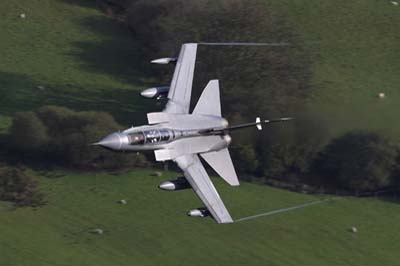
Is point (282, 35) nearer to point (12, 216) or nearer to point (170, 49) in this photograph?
point (170, 49)

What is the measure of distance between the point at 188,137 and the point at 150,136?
3.41 metres

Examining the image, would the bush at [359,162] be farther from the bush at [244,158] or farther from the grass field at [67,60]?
the grass field at [67,60]

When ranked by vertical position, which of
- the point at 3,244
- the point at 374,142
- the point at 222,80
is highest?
the point at 222,80

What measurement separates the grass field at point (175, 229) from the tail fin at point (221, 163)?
1228cm

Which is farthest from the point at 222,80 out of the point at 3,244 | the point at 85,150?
the point at 3,244

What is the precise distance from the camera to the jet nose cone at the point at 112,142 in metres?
60.6

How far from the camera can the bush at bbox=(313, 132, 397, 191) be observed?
299ft

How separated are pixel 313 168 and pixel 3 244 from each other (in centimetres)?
2848

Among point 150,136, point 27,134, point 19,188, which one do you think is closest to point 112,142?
point 150,136

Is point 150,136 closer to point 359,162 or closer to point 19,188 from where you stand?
point 19,188

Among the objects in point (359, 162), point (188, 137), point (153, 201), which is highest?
point (188, 137)

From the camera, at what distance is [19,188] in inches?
3300

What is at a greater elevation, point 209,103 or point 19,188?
point 209,103

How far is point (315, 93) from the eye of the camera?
92.4 meters
